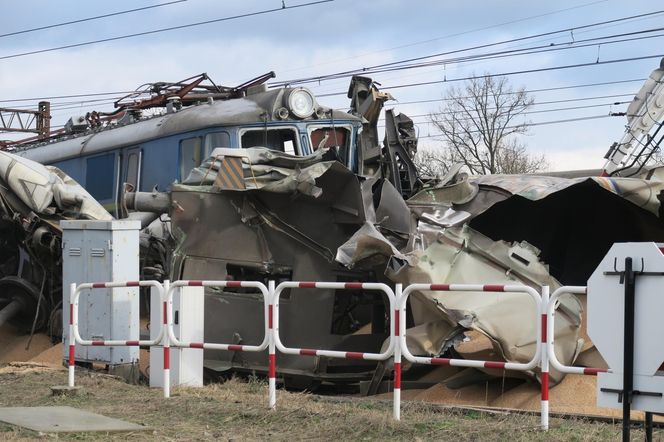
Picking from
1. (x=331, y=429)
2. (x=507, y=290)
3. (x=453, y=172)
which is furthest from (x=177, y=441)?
(x=453, y=172)

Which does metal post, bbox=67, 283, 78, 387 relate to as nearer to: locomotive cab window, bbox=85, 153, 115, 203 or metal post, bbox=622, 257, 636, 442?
metal post, bbox=622, 257, 636, 442

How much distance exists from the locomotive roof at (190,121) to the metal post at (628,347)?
8.71 metres

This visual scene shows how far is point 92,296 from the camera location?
10.3 meters

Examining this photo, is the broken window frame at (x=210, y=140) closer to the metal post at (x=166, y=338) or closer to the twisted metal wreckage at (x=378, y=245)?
the twisted metal wreckage at (x=378, y=245)

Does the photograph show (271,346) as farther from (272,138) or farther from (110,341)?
(272,138)

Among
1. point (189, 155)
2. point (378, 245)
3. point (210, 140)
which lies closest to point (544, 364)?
point (378, 245)

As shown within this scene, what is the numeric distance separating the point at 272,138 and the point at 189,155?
1282 millimetres

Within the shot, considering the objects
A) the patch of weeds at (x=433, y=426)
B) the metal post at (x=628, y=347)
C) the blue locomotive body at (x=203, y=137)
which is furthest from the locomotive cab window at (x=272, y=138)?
the metal post at (x=628, y=347)

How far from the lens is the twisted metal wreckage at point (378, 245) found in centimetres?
833

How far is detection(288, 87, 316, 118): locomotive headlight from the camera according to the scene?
1361 cm

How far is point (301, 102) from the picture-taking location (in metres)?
13.7

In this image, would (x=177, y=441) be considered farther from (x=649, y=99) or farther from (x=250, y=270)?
(x=649, y=99)

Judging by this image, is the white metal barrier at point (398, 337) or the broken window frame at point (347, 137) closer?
the white metal barrier at point (398, 337)

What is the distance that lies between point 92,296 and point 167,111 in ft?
18.7
